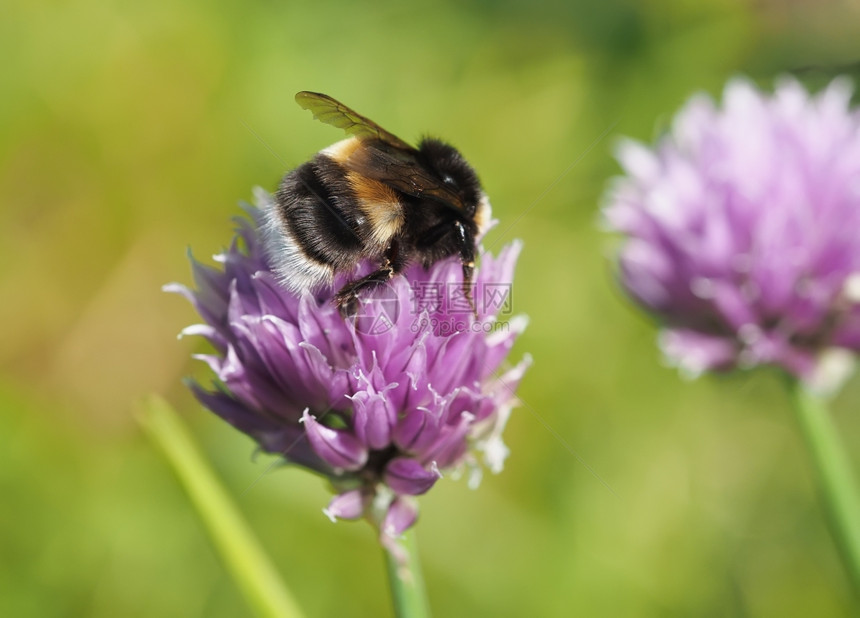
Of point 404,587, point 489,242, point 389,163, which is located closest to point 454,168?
point 389,163

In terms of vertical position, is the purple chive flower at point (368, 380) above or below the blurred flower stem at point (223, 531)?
above

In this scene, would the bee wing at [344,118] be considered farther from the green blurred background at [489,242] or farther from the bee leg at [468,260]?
the green blurred background at [489,242]

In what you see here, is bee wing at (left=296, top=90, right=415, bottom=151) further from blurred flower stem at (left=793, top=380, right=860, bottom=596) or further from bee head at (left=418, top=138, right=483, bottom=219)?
blurred flower stem at (left=793, top=380, right=860, bottom=596)

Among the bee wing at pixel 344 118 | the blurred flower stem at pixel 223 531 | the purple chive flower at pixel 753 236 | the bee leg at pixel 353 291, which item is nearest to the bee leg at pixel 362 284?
the bee leg at pixel 353 291

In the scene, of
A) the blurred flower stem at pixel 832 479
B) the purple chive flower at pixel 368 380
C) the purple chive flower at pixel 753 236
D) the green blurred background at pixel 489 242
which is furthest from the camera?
the green blurred background at pixel 489 242

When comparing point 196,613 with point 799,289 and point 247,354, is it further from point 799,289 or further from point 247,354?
point 799,289

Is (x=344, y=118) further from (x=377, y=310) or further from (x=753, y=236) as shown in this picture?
(x=753, y=236)
